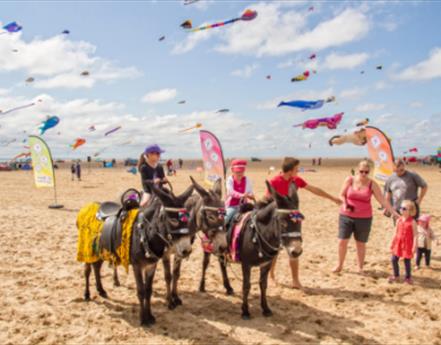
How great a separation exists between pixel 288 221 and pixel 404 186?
419 cm

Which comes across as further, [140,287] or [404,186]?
[404,186]

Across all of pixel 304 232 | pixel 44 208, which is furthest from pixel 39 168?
pixel 304 232

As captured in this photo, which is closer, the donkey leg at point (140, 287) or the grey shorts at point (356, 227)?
the donkey leg at point (140, 287)

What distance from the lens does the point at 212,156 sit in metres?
12.0

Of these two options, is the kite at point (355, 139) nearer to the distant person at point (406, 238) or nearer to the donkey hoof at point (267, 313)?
the distant person at point (406, 238)

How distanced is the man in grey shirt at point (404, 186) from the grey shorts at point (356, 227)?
4.29 feet

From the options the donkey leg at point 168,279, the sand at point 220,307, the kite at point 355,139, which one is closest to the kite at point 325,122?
the kite at point 355,139

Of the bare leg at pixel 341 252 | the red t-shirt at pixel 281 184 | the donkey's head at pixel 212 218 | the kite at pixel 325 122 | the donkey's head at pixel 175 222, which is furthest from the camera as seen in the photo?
the kite at pixel 325 122

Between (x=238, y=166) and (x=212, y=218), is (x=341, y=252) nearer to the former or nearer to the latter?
(x=238, y=166)

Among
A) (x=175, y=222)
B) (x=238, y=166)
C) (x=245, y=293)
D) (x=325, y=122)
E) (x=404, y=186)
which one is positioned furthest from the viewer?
(x=325, y=122)

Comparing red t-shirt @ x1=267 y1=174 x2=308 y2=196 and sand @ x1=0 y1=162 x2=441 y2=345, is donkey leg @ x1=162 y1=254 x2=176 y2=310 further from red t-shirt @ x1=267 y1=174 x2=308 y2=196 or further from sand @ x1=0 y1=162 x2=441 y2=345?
red t-shirt @ x1=267 y1=174 x2=308 y2=196

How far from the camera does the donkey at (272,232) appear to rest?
16.6 ft

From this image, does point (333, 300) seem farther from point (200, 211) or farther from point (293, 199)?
point (200, 211)

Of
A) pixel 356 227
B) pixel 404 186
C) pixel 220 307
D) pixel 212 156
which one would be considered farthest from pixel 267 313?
pixel 212 156
